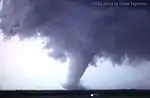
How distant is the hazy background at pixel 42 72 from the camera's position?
1303mm

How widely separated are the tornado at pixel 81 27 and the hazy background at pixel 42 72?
5 centimetres

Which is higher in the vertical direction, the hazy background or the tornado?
the tornado

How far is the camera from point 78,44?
1.30 meters

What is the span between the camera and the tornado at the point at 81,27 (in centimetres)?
129

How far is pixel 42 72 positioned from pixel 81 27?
399mm

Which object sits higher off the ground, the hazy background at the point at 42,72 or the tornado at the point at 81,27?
the tornado at the point at 81,27

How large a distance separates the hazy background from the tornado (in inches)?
2.1

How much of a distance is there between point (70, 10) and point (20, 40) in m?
0.39

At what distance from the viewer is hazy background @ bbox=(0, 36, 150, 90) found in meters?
1.30

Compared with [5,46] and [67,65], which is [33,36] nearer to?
[5,46]

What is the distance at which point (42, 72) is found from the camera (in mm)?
1308

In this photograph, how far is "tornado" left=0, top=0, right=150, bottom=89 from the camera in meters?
1.29

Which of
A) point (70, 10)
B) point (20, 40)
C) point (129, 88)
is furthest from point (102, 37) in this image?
point (20, 40)

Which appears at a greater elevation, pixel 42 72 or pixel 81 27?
pixel 81 27
